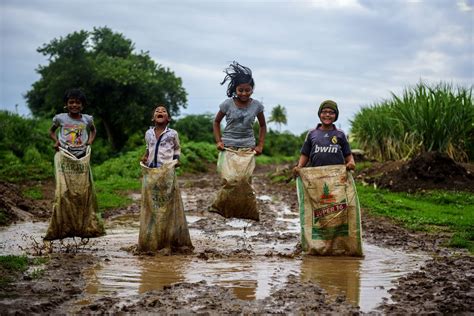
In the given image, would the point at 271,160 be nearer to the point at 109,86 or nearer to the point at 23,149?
the point at 109,86

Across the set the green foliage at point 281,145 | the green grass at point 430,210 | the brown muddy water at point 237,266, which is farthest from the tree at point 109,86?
the brown muddy water at point 237,266

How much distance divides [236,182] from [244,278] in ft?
7.05

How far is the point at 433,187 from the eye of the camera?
13289 mm

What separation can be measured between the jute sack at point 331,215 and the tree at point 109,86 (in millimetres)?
26870

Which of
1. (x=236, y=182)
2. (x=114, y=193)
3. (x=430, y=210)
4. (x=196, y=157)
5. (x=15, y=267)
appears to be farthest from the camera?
(x=196, y=157)

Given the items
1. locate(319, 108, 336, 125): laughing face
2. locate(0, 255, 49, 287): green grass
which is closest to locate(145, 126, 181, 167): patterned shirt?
locate(0, 255, 49, 287): green grass

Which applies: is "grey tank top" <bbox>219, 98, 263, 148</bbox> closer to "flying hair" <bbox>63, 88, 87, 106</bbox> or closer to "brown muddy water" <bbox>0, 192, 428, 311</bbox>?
"brown muddy water" <bbox>0, 192, 428, 311</bbox>

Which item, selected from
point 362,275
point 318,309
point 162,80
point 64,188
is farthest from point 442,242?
point 162,80

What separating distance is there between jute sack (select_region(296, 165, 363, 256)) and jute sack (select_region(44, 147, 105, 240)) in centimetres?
260

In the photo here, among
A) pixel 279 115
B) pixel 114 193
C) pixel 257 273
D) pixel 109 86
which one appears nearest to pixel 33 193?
pixel 114 193

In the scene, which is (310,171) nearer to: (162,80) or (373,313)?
(373,313)

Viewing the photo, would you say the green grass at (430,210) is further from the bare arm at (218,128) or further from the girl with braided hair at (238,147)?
the bare arm at (218,128)

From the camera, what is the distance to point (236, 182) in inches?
306

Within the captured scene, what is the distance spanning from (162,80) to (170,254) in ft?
99.2
